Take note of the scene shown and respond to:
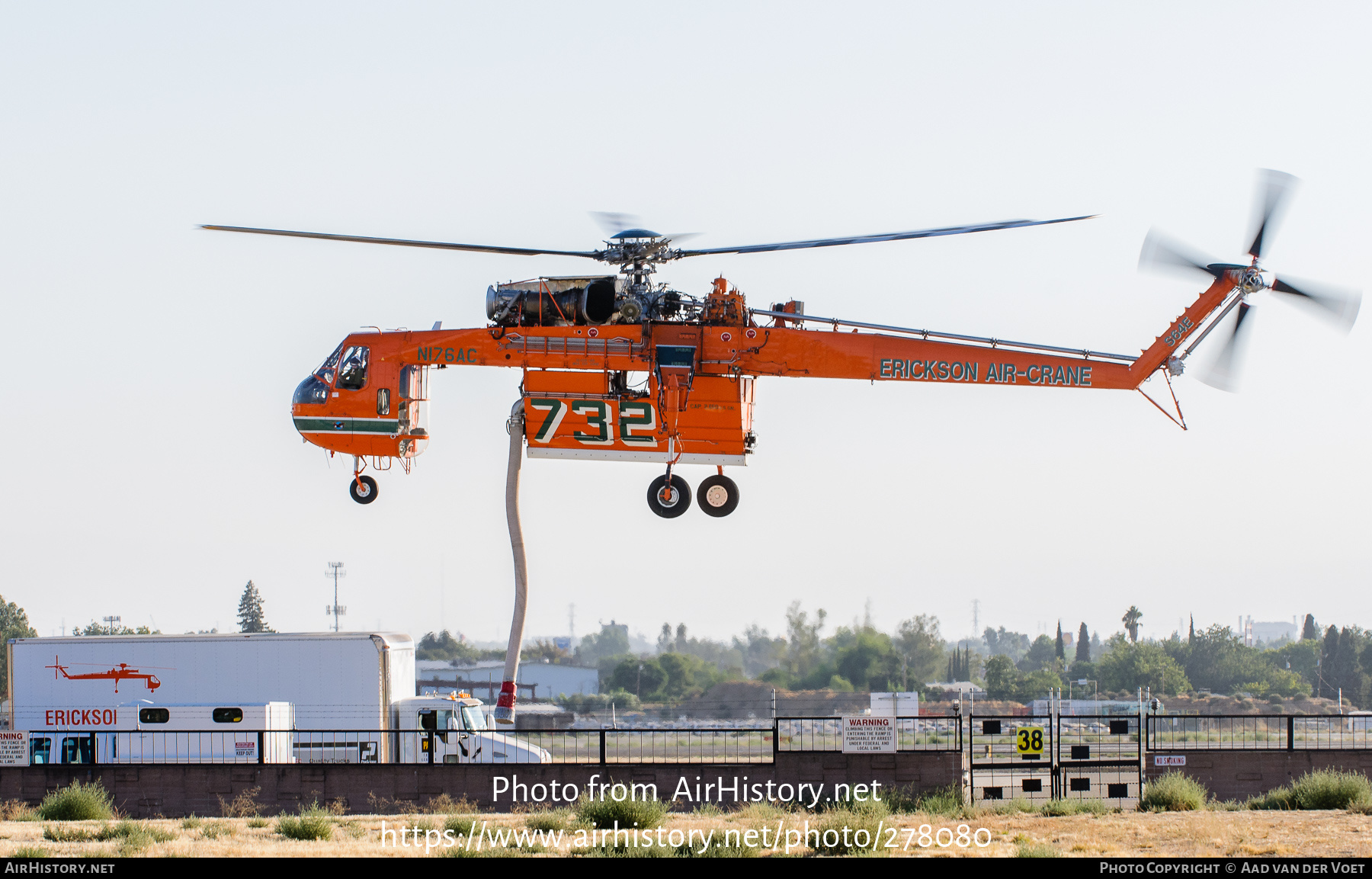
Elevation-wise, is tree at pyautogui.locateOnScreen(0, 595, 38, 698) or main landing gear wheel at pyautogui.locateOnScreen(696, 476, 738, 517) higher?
main landing gear wheel at pyautogui.locateOnScreen(696, 476, 738, 517)

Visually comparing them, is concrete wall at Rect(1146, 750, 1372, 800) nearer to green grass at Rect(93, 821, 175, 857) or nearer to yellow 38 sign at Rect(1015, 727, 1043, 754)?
yellow 38 sign at Rect(1015, 727, 1043, 754)

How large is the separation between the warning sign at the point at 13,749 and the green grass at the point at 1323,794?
20296 mm

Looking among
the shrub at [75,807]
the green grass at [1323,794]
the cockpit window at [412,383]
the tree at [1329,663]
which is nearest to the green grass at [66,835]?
the shrub at [75,807]

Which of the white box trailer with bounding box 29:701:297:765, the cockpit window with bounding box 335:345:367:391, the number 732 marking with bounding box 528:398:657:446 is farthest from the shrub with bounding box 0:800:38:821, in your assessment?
the number 732 marking with bounding box 528:398:657:446

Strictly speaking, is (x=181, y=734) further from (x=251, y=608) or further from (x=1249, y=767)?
(x=251, y=608)

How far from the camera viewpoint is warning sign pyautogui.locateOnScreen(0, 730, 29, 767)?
24.8 meters

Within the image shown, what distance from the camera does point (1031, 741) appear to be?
77.1ft

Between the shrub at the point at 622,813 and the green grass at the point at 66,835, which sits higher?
the shrub at the point at 622,813

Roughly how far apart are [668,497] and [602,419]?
181cm

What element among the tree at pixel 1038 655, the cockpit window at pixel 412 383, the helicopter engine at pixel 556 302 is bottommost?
the tree at pixel 1038 655

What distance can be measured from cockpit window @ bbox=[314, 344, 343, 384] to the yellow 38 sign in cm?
1341

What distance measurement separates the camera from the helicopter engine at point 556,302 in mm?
24609

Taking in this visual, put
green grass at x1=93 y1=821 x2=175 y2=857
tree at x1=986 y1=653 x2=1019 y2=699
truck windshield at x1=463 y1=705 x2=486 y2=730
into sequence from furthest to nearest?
tree at x1=986 y1=653 x2=1019 y2=699 < truck windshield at x1=463 y1=705 x2=486 y2=730 < green grass at x1=93 y1=821 x2=175 y2=857

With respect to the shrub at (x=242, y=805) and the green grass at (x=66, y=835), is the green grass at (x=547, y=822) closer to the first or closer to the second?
the shrub at (x=242, y=805)
